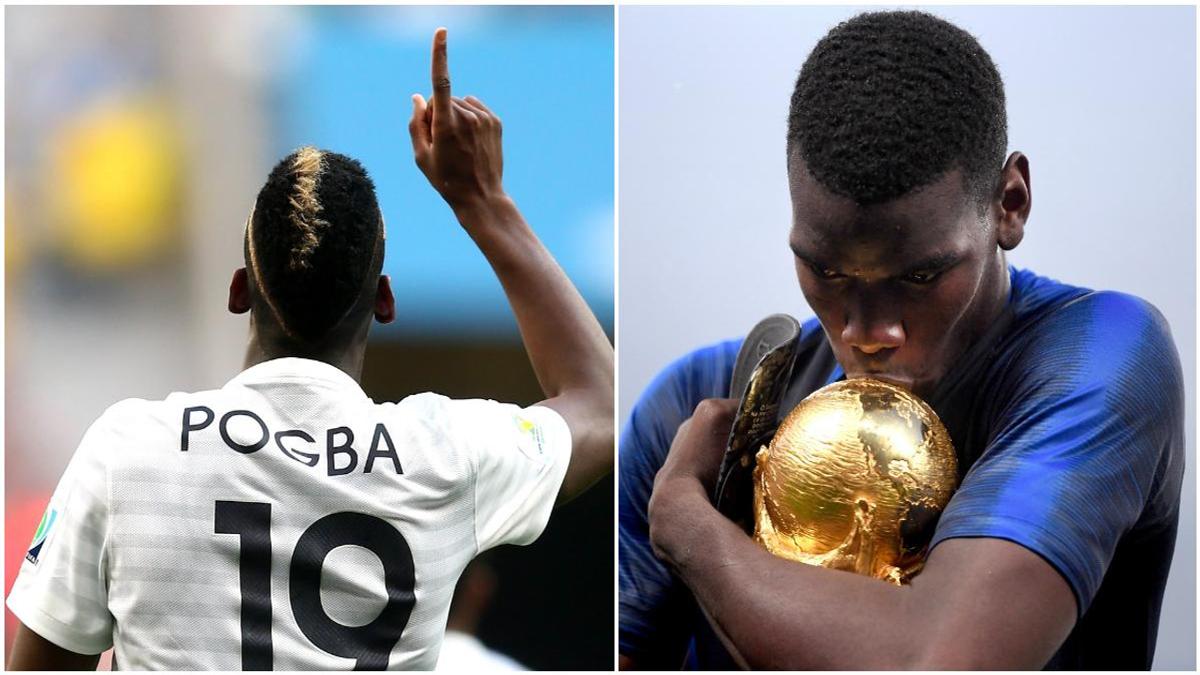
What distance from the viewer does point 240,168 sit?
10.9ft

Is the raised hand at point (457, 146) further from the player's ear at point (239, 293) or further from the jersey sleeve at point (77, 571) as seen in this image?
the jersey sleeve at point (77, 571)

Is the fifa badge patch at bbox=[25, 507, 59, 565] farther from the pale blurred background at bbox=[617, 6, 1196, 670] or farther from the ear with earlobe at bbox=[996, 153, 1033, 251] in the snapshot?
the ear with earlobe at bbox=[996, 153, 1033, 251]

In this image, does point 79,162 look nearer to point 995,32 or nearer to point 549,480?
point 549,480

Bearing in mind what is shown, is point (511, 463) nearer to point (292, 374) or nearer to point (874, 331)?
point (292, 374)

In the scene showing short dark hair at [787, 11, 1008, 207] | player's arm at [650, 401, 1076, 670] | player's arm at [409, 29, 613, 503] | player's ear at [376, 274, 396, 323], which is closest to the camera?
player's arm at [650, 401, 1076, 670]

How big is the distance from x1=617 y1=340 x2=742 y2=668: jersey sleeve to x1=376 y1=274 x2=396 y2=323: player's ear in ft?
2.04

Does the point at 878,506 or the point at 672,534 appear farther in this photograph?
the point at 672,534

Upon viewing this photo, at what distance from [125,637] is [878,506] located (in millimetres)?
1503

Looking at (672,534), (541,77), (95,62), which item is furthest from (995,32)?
(95,62)

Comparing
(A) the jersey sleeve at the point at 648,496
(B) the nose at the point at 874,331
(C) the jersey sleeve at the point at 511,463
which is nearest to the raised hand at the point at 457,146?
(C) the jersey sleeve at the point at 511,463

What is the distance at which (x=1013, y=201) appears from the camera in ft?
9.48

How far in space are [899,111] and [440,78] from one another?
1.08m

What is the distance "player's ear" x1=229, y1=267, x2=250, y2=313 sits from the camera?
9.85 ft

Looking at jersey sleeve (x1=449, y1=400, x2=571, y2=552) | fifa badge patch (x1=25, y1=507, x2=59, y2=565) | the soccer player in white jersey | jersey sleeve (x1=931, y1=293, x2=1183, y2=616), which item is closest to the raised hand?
the soccer player in white jersey
